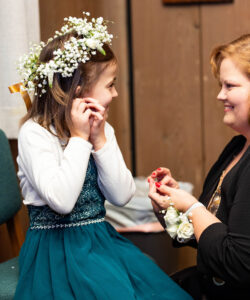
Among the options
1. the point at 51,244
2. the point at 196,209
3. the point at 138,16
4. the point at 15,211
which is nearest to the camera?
the point at 196,209

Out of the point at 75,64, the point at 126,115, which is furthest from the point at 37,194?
the point at 126,115

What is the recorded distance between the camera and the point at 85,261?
146 cm

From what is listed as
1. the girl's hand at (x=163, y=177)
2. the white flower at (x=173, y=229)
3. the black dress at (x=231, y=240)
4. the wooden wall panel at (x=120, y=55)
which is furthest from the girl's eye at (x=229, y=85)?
the wooden wall panel at (x=120, y=55)

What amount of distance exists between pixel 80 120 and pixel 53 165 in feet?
0.52

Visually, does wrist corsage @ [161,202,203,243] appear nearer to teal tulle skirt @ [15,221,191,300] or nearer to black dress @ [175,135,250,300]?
black dress @ [175,135,250,300]

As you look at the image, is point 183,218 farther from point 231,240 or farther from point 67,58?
point 67,58

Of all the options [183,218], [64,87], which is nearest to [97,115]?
[64,87]

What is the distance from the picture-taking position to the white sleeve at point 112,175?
157 centimetres

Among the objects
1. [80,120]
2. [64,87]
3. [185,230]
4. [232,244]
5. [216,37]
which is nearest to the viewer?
[232,244]

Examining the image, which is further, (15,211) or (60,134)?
(15,211)

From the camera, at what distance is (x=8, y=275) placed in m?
1.57

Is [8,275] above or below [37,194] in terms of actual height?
below

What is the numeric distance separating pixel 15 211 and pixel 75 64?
73cm

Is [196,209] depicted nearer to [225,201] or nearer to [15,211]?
[225,201]
